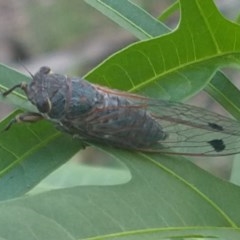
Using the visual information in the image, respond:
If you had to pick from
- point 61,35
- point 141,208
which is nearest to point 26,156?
point 141,208

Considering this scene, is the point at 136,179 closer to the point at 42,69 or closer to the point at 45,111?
the point at 45,111

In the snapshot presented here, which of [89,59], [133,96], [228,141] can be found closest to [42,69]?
[133,96]

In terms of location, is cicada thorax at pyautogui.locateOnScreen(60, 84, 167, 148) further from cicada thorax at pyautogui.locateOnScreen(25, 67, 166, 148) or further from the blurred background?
the blurred background

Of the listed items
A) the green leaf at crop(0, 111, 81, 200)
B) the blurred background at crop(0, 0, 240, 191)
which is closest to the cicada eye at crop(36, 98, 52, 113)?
the green leaf at crop(0, 111, 81, 200)

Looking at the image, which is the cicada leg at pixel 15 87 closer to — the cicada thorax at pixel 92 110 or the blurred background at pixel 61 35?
the cicada thorax at pixel 92 110

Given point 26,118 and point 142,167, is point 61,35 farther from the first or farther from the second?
point 142,167
